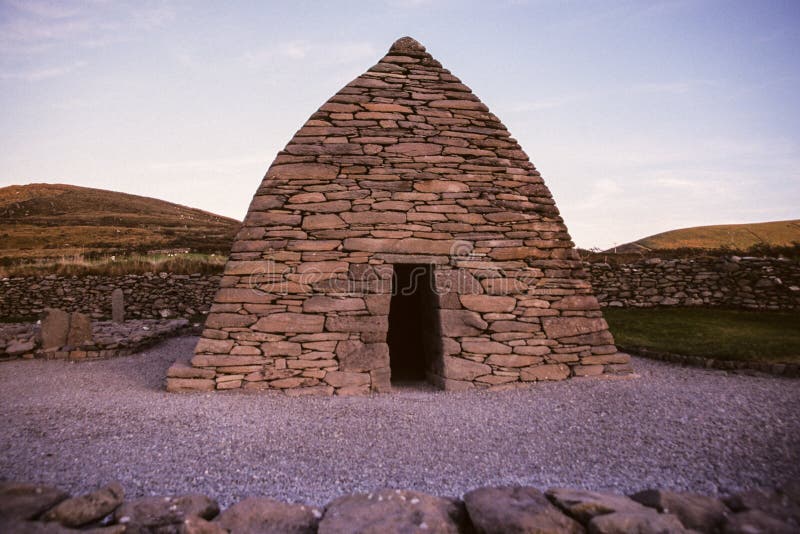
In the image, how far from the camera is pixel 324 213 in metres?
6.57

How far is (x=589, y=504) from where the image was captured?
9.02ft

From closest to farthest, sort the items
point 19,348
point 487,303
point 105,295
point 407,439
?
1. point 407,439
2. point 487,303
3. point 19,348
4. point 105,295

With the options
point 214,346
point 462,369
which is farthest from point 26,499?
point 462,369

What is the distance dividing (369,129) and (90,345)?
769 centimetres

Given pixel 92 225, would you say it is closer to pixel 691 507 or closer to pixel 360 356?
pixel 360 356

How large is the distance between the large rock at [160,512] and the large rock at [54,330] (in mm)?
8560

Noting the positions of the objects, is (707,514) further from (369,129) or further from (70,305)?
(70,305)

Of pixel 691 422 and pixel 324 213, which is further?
pixel 324 213

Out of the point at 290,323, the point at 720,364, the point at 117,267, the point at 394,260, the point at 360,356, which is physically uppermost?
the point at 117,267

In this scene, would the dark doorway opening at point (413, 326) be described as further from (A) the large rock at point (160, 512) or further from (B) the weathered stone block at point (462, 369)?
(A) the large rock at point (160, 512)

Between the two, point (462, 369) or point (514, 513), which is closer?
point (514, 513)

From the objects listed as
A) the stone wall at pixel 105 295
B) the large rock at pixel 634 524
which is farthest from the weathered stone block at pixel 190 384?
the stone wall at pixel 105 295

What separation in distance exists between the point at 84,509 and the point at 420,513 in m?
2.17

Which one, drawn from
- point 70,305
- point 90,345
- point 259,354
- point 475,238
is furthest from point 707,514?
point 70,305
